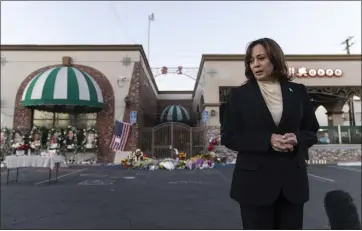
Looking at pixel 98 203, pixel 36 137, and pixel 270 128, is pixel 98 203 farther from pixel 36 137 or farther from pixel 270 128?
pixel 36 137

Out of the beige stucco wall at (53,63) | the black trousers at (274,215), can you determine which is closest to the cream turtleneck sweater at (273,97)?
the black trousers at (274,215)

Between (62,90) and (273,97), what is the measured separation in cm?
1249

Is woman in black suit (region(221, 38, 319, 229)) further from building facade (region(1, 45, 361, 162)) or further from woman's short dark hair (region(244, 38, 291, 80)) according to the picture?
building facade (region(1, 45, 361, 162))

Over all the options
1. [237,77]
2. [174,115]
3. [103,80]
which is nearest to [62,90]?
[103,80]

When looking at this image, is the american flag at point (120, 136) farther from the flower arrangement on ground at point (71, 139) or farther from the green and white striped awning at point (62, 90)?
the flower arrangement on ground at point (71, 139)

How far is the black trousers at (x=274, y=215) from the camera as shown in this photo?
1.32 metres

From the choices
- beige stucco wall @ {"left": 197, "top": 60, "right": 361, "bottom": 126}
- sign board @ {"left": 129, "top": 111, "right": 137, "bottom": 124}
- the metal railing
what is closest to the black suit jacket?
sign board @ {"left": 129, "top": 111, "right": 137, "bottom": 124}

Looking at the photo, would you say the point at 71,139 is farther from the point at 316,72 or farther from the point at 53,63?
the point at 316,72

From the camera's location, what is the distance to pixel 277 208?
1.35m

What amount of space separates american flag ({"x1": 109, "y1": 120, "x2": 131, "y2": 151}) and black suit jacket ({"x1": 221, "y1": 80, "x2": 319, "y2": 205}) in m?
13.4

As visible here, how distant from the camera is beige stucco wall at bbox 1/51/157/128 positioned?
14.7 metres

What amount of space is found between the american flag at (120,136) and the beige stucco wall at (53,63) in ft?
1.72

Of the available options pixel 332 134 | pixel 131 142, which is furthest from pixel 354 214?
pixel 332 134

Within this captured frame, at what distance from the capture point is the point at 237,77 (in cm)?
1584
